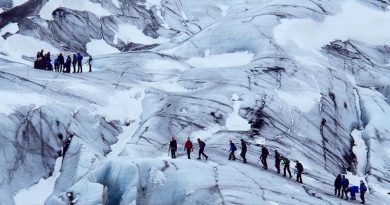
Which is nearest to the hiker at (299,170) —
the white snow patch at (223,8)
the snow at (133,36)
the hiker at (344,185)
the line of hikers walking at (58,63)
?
the hiker at (344,185)

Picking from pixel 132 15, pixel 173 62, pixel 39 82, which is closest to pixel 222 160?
pixel 39 82

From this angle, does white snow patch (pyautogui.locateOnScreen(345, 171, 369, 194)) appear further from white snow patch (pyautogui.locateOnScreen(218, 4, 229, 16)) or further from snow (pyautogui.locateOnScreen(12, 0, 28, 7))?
snow (pyautogui.locateOnScreen(12, 0, 28, 7))

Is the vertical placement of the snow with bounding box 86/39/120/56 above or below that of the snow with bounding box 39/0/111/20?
below

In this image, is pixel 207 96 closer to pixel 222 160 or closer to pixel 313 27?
pixel 222 160

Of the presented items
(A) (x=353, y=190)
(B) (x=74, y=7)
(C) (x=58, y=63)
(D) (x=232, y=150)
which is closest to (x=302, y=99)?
(A) (x=353, y=190)

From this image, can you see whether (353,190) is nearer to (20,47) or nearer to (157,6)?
(20,47)

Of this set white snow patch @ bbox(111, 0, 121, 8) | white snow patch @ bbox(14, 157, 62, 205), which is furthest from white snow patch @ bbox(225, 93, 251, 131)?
white snow patch @ bbox(111, 0, 121, 8)

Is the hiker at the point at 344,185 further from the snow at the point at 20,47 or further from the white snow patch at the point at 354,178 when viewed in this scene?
the snow at the point at 20,47
